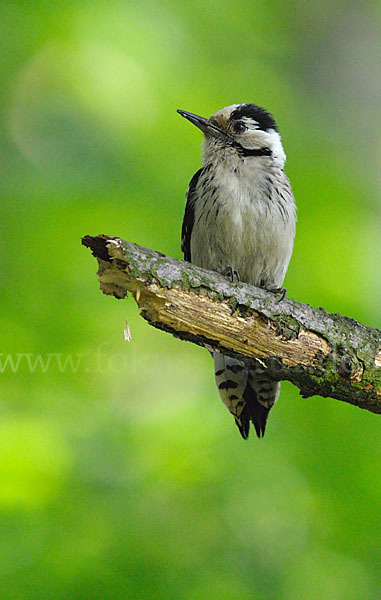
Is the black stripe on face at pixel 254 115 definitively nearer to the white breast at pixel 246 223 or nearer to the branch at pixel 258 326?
the white breast at pixel 246 223

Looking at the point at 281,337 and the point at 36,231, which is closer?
the point at 281,337

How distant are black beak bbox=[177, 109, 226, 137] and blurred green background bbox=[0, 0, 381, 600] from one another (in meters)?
0.18

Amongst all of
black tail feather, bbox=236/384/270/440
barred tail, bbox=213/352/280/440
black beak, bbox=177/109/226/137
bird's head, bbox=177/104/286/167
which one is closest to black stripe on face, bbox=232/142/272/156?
bird's head, bbox=177/104/286/167

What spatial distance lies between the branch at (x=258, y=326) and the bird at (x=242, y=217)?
1000 mm

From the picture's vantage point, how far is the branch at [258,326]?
3281 millimetres

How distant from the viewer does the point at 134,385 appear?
508 cm

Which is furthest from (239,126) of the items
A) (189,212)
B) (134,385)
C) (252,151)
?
(134,385)

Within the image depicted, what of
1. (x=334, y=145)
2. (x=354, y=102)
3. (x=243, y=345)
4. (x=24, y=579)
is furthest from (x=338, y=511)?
(x=354, y=102)

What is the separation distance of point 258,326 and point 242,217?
4.21 feet

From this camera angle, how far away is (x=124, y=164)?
197 inches

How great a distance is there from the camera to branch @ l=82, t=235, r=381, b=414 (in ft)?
10.8

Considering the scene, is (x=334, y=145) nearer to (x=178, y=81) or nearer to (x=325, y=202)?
(x=325, y=202)

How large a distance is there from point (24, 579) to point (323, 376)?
218 centimetres

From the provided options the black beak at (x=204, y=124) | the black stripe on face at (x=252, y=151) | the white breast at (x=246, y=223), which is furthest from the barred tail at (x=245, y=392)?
the black beak at (x=204, y=124)
